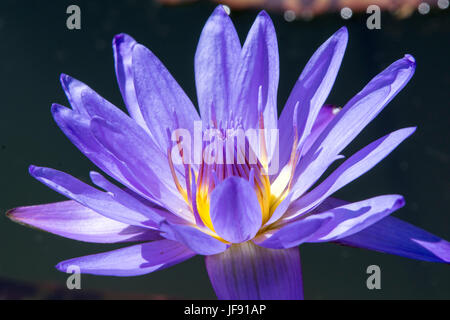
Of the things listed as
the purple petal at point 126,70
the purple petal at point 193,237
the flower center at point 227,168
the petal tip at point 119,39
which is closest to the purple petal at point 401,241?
the flower center at point 227,168

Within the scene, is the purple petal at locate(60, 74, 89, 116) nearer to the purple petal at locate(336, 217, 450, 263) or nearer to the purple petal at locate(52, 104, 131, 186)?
the purple petal at locate(52, 104, 131, 186)

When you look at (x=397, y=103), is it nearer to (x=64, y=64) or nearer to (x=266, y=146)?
(x=266, y=146)

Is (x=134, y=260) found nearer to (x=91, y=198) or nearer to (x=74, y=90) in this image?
(x=91, y=198)

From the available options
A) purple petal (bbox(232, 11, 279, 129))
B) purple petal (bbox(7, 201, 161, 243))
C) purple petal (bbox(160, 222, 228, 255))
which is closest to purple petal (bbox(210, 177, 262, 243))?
purple petal (bbox(160, 222, 228, 255))

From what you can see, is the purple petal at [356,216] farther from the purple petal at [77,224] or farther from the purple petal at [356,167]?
the purple petal at [77,224]
